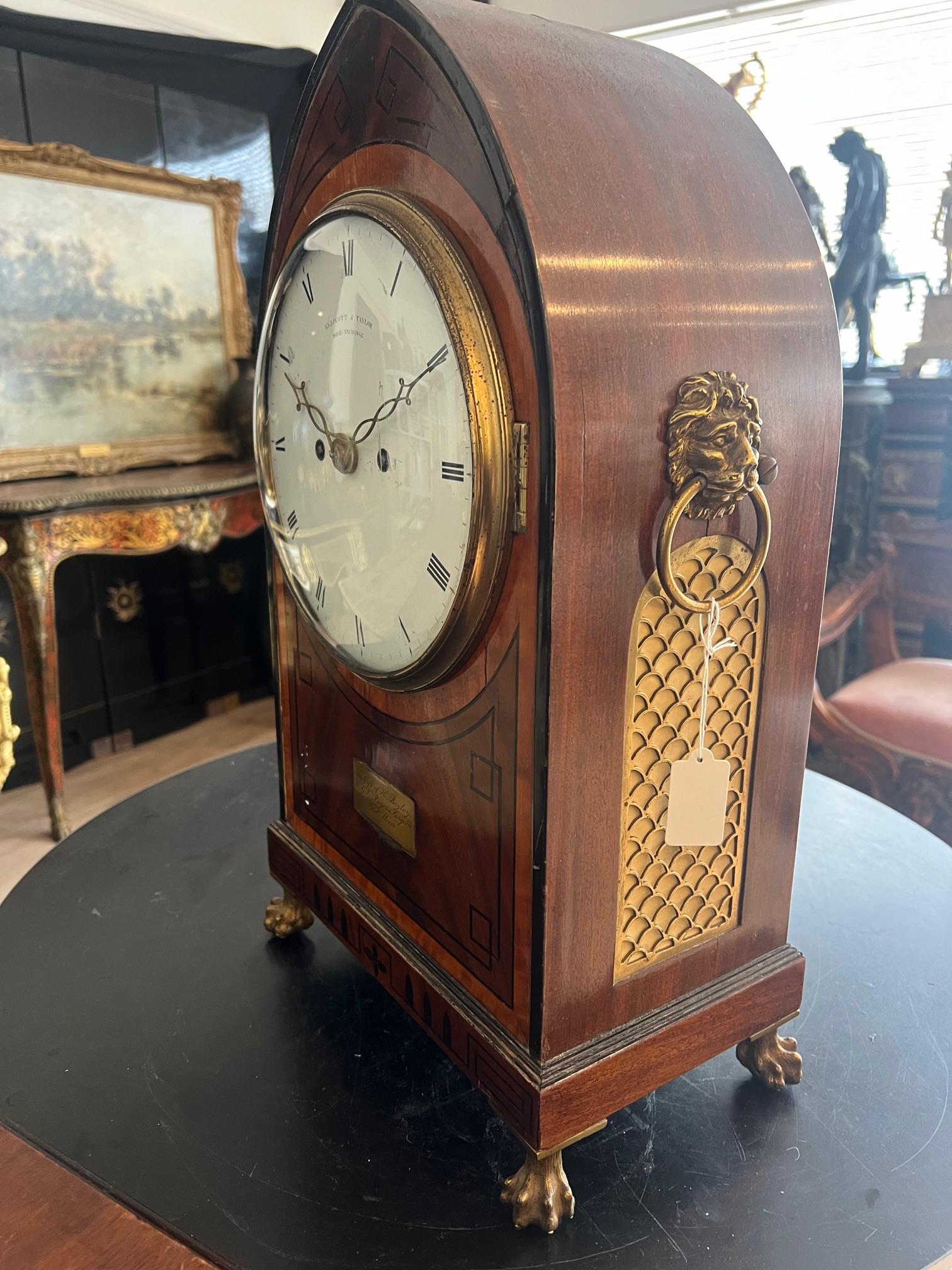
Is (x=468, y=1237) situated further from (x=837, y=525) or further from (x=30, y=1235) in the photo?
(x=837, y=525)

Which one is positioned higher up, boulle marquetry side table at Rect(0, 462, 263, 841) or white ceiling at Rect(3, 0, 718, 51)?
white ceiling at Rect(3, 0, 718, 51)

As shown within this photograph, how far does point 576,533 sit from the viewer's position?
0.54 meters

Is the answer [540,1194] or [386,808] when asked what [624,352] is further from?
[540,1194]

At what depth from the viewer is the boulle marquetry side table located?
2100 millimetres

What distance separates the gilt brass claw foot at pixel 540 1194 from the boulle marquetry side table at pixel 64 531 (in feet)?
6.08

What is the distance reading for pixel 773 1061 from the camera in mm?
731

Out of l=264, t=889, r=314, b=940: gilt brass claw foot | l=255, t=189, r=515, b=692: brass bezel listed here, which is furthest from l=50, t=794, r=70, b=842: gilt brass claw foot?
l=255, t=189, r=515, b=692: brass bezel

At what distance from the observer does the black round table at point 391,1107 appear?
599 millimetres

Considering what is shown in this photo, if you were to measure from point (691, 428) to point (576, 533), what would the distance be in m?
0.10

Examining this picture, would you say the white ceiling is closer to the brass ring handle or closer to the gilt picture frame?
the gilt picture frame

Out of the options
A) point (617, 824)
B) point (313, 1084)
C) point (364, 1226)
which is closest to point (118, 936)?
point (313, 1084)

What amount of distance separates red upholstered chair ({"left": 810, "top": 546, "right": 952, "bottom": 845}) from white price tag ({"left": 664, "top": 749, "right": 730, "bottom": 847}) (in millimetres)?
1394

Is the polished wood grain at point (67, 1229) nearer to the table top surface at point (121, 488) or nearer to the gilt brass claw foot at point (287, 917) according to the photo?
the gilt brass claw foot at point (287, 917)

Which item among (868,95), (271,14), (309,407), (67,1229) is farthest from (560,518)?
(271,14)
